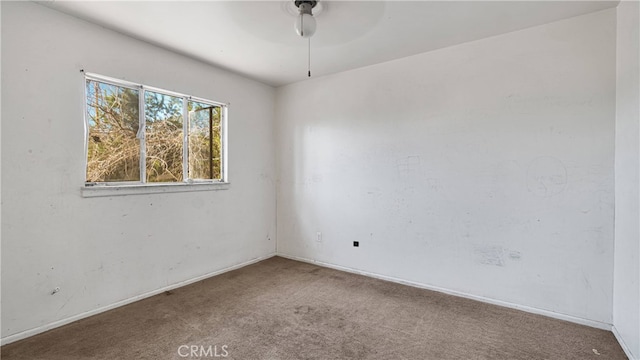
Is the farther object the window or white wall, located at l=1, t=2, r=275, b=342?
the window

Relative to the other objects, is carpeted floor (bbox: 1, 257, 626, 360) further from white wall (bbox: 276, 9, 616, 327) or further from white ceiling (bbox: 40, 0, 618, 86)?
white ceiling (bbox: 40, 0, 618, 86)

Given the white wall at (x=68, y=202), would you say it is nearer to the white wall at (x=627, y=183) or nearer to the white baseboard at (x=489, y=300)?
the white baseboard at (x=489, y=300)

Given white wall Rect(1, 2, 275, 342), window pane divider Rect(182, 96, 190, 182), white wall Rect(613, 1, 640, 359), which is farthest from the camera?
window pane divider Rect(182, 96, 190, 182)

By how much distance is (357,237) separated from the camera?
12.0 ft

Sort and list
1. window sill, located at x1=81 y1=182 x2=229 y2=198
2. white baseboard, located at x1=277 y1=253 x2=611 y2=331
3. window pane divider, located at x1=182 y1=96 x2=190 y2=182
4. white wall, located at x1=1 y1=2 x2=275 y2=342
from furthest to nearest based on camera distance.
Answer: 1. window pane divider, located at x1=182 y1=96 x2=190 y2=182
2. window sill, located at x1=81 y1=182 x2=229 y2=198
3. white baseboard, located at x1=277 y1=253 x2=611 y2=331
4. white wall, located at x1=1 y1=2 x2=275 y2=342

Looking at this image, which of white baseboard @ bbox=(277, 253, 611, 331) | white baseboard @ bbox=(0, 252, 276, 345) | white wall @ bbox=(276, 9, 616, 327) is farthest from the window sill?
white baseboard @ bbox=(277, 253, 611, 331)

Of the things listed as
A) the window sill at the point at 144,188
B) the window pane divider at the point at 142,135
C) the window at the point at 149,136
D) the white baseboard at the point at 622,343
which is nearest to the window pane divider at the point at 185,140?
the window at the point at 149,136

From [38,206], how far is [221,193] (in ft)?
5.65

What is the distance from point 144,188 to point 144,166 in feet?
0.78

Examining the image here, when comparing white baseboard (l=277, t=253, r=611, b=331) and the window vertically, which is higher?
the window

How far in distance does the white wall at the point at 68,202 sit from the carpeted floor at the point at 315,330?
0.88ft

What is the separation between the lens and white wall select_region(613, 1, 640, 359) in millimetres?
1883

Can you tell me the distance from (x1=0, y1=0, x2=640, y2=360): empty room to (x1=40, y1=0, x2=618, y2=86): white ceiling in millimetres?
24
